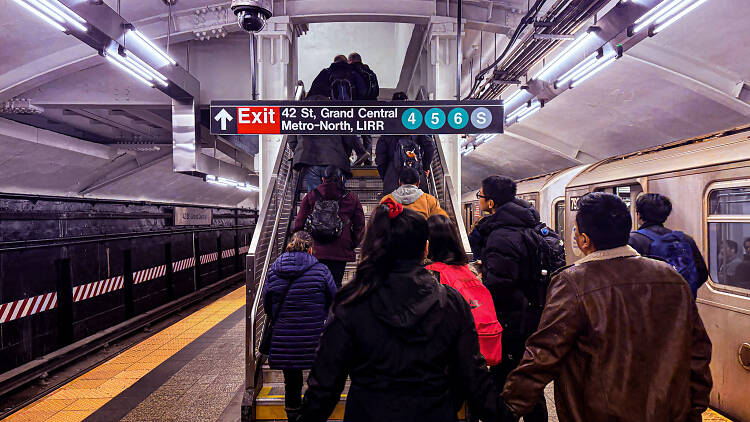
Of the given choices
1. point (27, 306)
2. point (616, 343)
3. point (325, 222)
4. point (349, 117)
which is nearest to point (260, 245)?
point (325, 222)

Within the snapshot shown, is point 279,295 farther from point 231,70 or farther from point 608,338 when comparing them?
point 231,70

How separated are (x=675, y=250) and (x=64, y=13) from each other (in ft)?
18.3

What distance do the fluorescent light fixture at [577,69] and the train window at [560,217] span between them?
2.79 m

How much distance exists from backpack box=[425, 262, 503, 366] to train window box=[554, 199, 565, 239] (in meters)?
5.76

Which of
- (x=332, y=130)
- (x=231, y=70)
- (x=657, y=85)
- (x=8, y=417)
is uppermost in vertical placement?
(x=231, y=70)

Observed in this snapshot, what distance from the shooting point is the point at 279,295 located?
308 cm

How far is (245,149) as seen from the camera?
12.7 metres

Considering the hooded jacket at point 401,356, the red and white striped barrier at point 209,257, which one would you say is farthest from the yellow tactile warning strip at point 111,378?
the hooded jacket at point 401,356

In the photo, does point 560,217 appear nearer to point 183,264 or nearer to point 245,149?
point 183,264

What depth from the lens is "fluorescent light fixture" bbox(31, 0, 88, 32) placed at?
139 inches

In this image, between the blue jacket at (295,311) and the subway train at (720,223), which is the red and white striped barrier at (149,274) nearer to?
the blue jacket at (295,311)

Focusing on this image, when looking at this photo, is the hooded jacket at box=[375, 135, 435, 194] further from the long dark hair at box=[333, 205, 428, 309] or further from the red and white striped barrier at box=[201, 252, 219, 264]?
the red and white striped barrier at box=[201, 252, 219, 264]

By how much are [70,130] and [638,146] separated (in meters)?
14.6

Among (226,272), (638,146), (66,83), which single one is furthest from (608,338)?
(226,272)
